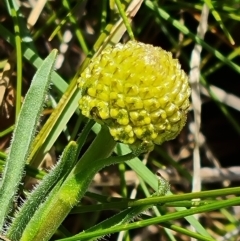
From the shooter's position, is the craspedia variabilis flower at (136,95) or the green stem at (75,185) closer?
the craspedia variabilis flower at (136,95)

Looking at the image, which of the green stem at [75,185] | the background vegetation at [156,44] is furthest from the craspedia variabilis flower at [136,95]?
the background vegetation at [156,44]

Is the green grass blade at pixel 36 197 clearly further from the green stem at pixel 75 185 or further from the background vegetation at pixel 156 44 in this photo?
the background vegetation at pixel 156 44

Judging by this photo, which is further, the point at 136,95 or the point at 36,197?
the point at 36,197

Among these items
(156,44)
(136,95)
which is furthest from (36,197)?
(156,44)

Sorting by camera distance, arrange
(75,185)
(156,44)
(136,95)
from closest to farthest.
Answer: (136,95)
(75,185)
(156,44)

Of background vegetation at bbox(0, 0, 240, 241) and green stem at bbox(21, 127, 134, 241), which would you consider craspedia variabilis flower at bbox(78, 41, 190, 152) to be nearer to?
green stem at bbox(21, 127, 134, 241)

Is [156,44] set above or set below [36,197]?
above

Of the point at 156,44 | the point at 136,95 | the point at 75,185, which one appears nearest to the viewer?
the point at 136,95

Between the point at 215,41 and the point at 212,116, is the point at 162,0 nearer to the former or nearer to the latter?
the point at 215,41

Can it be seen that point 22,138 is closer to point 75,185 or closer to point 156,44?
point 75,185
